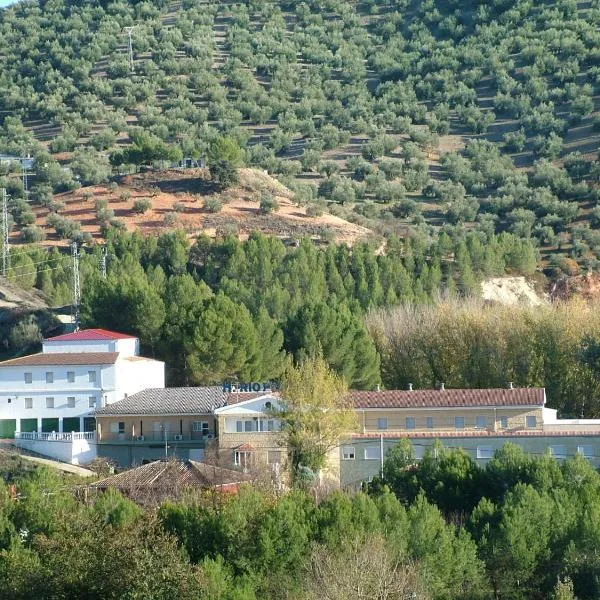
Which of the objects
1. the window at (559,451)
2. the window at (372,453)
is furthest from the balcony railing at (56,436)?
the window at (559,451)

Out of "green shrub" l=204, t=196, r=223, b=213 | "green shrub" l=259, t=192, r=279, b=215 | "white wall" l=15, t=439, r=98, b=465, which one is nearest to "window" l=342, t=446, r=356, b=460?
"white wall" l=15, t=439, r=98, b=465

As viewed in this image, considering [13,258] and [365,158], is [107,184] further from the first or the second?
[365,158]

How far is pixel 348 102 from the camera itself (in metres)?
139

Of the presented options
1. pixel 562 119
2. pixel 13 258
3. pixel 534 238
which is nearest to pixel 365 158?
pixel 562 119

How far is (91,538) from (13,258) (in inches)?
2084

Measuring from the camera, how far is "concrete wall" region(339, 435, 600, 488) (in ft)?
188

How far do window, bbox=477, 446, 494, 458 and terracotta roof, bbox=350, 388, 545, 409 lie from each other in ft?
9.18

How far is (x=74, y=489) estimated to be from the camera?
169 feet

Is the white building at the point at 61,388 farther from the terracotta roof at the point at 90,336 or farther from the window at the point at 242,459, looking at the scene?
the window at the point at 242,459

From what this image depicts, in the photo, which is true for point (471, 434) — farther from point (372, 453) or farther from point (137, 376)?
point (137, 376)

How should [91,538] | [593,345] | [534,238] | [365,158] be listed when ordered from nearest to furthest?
[91,538], [593,345], [534,238], [365,158]

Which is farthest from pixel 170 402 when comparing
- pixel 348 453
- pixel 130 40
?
pixel 130 40

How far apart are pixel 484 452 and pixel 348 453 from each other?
4.46 meters

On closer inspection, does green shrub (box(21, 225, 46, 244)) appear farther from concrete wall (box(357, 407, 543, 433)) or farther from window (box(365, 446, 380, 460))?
window (box(365, 446, 380, 460))
